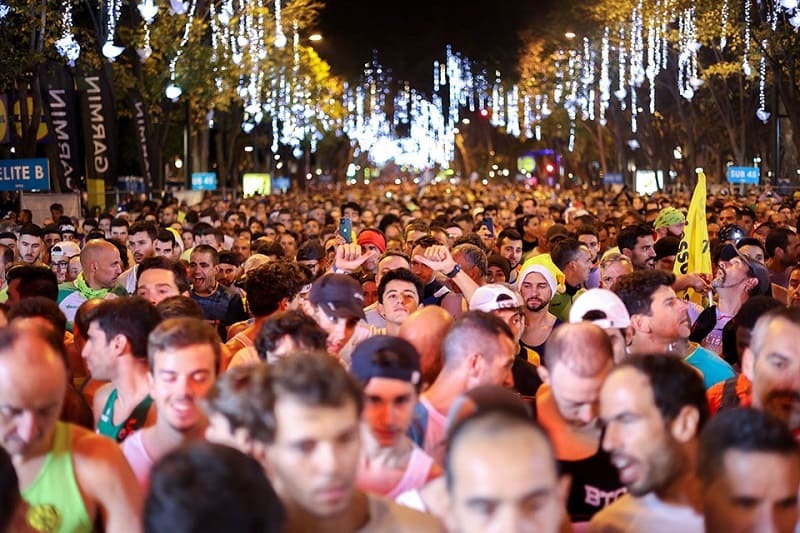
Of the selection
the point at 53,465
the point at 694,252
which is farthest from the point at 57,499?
the point at 694,252

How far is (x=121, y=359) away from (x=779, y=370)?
312 centimetres

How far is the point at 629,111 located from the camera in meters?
63.9

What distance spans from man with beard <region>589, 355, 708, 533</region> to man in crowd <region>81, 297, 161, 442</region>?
2.51 m

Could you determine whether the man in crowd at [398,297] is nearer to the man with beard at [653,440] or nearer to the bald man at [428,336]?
the bald man at [428,336]

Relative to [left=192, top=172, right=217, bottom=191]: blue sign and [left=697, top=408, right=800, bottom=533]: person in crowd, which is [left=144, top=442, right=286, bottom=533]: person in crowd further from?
[left=192, top=172, right=217, bottom=191]: blue sign

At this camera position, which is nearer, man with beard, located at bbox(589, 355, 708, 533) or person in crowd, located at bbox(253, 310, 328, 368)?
man with beard, located at bbox(589, 355, 708, 533)

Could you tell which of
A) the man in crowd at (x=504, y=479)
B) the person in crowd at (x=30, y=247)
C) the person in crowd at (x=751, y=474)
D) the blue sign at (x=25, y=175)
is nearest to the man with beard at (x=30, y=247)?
the person in crowd at (x=30, y=247)

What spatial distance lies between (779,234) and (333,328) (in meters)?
7.24

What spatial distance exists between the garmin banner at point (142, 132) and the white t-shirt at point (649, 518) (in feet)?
95.6

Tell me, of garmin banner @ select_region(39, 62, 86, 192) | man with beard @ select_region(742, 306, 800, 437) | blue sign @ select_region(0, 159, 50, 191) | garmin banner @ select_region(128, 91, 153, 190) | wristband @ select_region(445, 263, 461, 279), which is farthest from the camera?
garmin banner @ select_region(128, 91, 153, 190)

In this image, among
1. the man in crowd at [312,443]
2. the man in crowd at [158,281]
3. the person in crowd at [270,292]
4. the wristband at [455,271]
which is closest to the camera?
the man in crowd at [312,443]

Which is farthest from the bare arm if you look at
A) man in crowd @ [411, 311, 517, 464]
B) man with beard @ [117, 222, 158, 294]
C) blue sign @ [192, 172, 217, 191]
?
blue sign @ [192, 172, 217, 191]

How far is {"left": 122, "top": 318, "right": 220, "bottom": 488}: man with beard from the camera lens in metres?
5.66

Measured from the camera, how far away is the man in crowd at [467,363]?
633 cm
